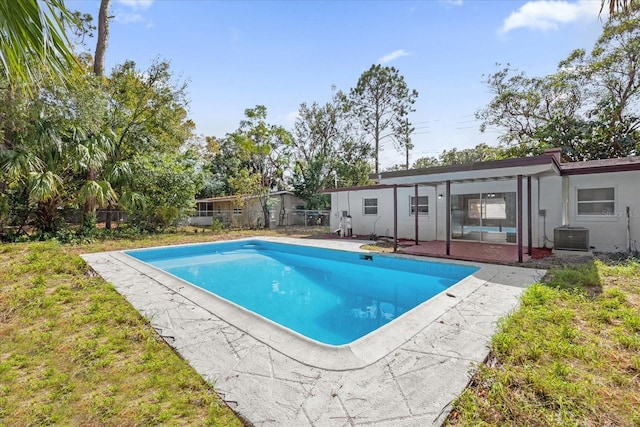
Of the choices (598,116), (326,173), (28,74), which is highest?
(598,116)

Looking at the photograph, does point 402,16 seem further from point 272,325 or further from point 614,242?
point 272,325

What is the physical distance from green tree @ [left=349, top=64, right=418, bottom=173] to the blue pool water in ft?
56.4

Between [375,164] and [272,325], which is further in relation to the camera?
[375,164]

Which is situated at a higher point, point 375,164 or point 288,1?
point 288,1

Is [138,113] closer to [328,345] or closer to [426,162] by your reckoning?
[328,345]

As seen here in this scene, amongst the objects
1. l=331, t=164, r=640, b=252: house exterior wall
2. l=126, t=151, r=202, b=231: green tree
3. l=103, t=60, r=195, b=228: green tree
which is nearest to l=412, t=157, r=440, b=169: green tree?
l=331, t=164, r=640, b=252: house exterior wall

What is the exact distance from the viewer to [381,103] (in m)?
24.8

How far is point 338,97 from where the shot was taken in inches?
1003

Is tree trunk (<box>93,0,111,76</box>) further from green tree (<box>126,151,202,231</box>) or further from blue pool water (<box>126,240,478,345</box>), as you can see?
blue pool water (<box>126,240,478,345</box>)

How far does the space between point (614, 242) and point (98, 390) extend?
12175mm

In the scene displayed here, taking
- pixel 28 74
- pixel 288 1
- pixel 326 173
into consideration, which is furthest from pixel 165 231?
pixel 28 74

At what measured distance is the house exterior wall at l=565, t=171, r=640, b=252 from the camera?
8.34 meters

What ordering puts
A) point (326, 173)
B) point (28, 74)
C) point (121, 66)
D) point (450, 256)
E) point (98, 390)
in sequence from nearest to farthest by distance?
point (28, 74) → point (98, 390) → point (450, 256) → point (121, 66) → point (326, 173)

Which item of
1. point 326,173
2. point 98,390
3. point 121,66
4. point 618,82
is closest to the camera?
point 98,390
